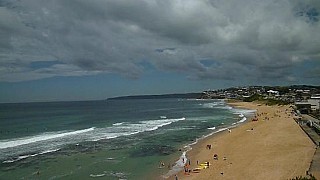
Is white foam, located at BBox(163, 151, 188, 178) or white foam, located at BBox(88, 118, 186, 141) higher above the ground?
white foam, located at BBox(88, 118, 186, 141)

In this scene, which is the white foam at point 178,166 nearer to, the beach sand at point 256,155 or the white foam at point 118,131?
the beach sand at point 256,155

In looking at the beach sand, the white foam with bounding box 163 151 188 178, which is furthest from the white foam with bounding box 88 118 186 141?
the white foam with bounding box 163 151 188 178

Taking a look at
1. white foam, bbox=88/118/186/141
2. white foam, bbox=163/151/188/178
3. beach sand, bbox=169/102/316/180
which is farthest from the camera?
white foam, bbox=88/118/186/141

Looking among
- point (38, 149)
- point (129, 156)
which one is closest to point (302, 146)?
point (129, 156)

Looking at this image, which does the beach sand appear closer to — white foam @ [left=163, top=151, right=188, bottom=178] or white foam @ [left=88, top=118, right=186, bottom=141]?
white foam @ [left=163, top=151, right=188, bottom=178]

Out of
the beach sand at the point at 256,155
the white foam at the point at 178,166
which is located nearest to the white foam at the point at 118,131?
the beach sand at the point at 256,155

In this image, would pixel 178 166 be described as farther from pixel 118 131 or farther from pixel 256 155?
pixel 118 131

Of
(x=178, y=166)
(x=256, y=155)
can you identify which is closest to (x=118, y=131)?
(x=178, y=166)

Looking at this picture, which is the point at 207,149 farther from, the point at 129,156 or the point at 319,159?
the point at 319,159
